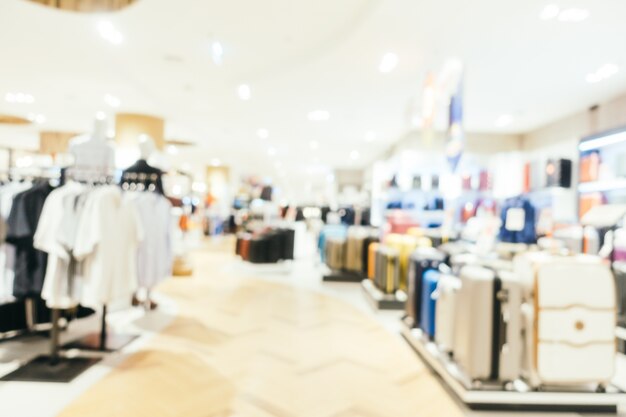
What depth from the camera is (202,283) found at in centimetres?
668

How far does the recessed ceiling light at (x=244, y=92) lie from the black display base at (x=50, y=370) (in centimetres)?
531

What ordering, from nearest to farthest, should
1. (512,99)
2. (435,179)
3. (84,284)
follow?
(84,284)
(512,99)
(435,179)

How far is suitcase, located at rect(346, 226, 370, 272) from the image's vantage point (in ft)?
22.8

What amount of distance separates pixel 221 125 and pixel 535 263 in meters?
9.51

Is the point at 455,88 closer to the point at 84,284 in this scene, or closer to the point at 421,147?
the point at 84,284

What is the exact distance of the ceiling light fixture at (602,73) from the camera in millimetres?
5531

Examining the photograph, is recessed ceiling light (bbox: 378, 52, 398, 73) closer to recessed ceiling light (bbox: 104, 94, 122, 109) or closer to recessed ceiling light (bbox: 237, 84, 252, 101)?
recessed ceiling light (bbox: 237, 84, 252, 101)

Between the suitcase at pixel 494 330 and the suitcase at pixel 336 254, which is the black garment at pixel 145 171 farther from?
the suitcase at pixel 336 254

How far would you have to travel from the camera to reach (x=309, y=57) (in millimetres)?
5777

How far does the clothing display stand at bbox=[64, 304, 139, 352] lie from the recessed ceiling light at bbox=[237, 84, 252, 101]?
4814mm

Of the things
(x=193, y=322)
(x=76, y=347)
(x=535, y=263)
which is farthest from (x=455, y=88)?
(x=76, y=347)

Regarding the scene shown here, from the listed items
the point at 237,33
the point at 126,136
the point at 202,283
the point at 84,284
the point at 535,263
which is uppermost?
the point at 237,33

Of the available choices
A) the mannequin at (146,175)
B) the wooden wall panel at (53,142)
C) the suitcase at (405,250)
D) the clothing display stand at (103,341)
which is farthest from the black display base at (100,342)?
the wooden wall panel at (53,142)

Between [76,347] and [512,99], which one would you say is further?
[512,99]
